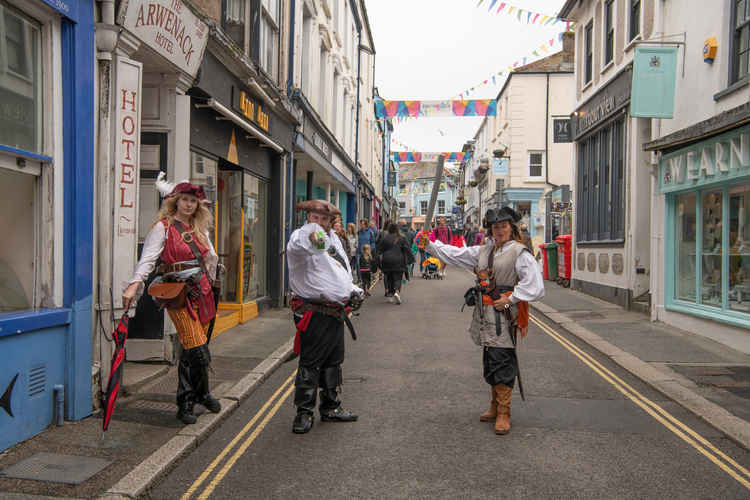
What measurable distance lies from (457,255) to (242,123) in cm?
485

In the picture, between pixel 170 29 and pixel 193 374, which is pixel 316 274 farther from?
pixel 170 29

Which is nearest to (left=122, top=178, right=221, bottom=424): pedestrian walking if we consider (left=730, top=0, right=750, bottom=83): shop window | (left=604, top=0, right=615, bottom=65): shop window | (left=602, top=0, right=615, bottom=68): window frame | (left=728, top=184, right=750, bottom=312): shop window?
(left=728, top=184, right=750, bottom=312): shop window

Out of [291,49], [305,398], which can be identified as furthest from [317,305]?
[291,49]

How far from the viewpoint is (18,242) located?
4.64m

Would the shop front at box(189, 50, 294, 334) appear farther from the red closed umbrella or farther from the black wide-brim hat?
the black wide-brim hat

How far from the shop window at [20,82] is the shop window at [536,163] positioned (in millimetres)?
31913

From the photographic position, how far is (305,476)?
4.02 m

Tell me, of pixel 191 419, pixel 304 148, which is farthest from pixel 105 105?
pixel 304 148

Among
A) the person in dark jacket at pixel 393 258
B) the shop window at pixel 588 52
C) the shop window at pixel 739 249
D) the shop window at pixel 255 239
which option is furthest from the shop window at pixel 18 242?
the shop window at pixel 588 52

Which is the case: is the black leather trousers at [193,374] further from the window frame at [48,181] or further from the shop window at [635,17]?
the shop window at [635,17]

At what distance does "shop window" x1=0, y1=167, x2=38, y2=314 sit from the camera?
4.53m

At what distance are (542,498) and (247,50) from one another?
817cm

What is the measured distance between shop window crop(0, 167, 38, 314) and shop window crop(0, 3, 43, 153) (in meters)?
0.29

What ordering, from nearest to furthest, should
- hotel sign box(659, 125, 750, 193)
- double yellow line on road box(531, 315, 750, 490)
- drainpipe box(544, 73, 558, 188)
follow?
double yellow line on road box(531, 315, 750, 490) → hotel sign box(659, 125, 750, 193) → drainpipe box(544, 73, 558, 188)
